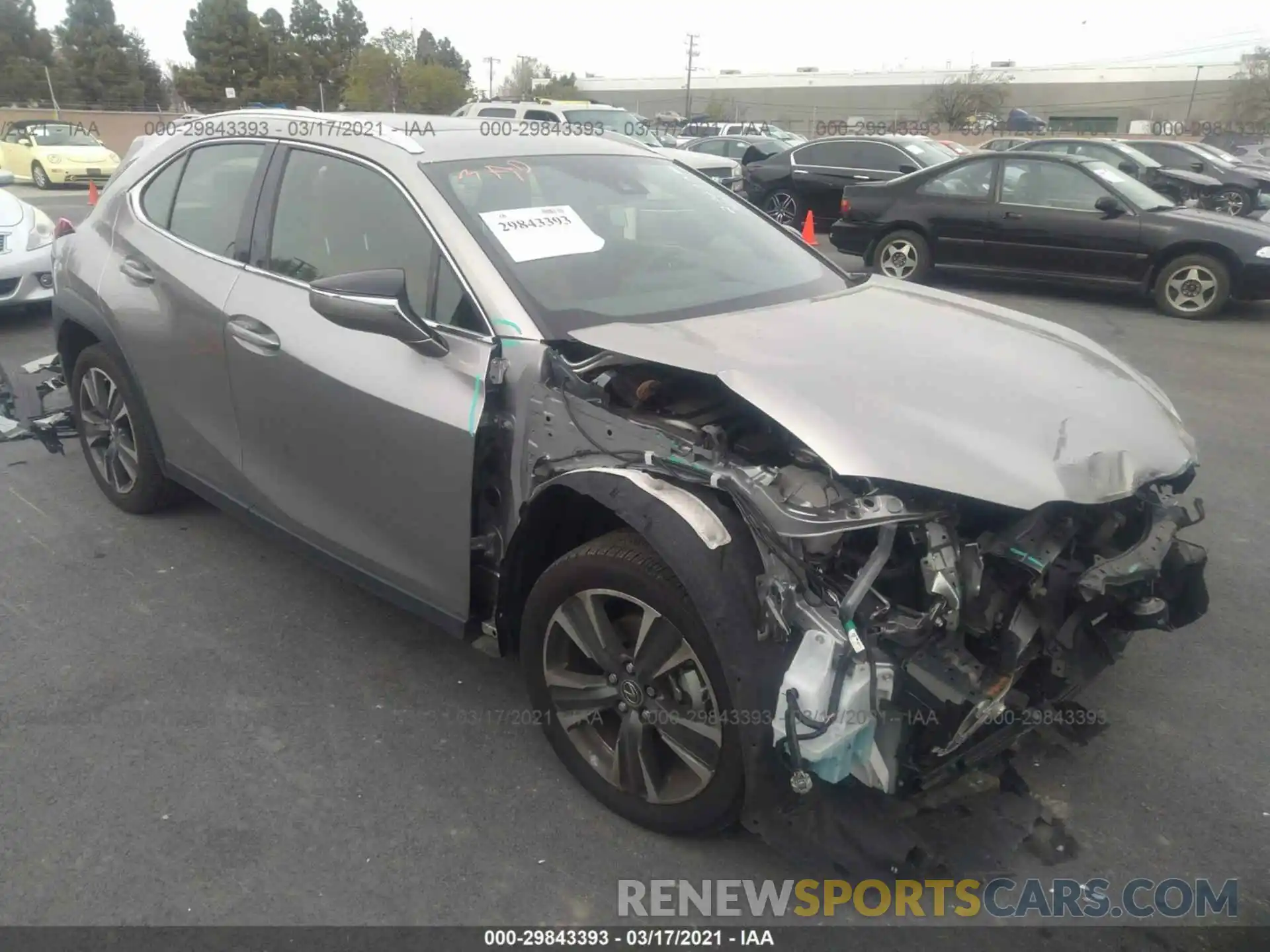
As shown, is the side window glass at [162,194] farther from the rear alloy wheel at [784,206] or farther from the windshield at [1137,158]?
the windshield at [1137,158]

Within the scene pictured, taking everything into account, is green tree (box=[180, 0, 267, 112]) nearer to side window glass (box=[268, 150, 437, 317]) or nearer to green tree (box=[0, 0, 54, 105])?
green tree (box=[0, 0, 54, 105])

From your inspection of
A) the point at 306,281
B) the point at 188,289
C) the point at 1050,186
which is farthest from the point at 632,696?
the point at 1050,186

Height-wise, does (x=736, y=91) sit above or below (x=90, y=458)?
above

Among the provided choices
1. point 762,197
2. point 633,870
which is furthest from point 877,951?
point 762,197

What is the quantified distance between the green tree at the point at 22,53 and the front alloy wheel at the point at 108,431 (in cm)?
5714

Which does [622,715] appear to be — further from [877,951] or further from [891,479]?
[891,479]

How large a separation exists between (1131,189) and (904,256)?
235 cm

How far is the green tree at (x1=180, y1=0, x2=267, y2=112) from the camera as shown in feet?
188

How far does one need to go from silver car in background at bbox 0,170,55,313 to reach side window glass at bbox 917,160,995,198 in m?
8.85

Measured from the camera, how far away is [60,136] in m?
22.2

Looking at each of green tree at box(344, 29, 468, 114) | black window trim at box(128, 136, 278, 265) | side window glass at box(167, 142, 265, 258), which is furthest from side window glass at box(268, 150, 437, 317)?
green tree at box(344, 29, 468, 114)

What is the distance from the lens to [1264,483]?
198 inches

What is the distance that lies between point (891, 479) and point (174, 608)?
2.97 meters

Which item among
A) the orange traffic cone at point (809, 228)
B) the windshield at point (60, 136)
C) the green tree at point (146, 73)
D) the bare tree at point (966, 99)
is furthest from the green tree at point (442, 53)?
the orange traffic cone at point (809, 228)
